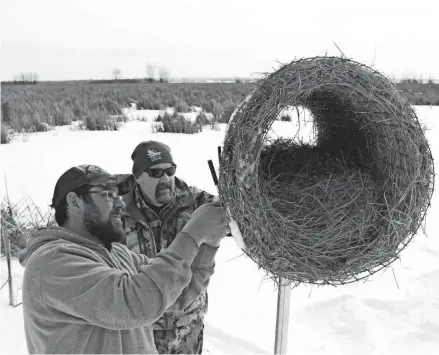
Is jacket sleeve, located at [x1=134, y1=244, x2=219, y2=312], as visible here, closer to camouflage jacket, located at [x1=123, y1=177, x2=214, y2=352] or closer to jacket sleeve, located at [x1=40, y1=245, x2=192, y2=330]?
jacket sleeve, located at [x1=40, y1=245, x2=192, y2=330]

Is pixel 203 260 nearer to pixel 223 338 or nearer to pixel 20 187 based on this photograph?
pixel 223 338

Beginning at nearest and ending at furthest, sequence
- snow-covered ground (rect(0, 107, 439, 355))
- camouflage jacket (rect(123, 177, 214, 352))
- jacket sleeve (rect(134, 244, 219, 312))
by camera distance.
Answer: jacket sleeve (rect(134, 244, 219, 312))
camouflage jacket (rect(123, 177, 214, 352))
snow-covered ground (rect(0, 107, 439, 355))

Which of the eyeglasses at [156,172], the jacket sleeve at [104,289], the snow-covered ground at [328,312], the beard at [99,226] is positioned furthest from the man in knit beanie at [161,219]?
the jacket sleeve at [104,289]

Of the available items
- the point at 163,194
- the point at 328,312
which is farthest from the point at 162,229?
Answer: the point at 328,312

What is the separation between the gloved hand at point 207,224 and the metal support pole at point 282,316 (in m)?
0.72

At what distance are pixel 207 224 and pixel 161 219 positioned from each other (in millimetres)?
966

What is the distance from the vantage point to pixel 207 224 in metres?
1.48

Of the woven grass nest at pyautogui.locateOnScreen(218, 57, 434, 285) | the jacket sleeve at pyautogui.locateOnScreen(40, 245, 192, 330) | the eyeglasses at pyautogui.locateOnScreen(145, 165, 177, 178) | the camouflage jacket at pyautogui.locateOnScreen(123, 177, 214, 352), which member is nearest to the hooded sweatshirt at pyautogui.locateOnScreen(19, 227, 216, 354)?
the jacket sleeve at pyautogui.locateOnScreen(40, 245, 192, 330)

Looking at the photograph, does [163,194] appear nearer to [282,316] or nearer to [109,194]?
[282,316]

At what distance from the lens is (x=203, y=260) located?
174 centimetres

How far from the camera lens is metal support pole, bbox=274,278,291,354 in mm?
2145

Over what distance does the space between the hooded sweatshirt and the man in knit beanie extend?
2.87 ft

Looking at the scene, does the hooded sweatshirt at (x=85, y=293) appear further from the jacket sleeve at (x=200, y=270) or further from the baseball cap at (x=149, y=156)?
the baseball cap at (x=149, y=156)

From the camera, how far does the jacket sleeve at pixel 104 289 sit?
49.4 inches
